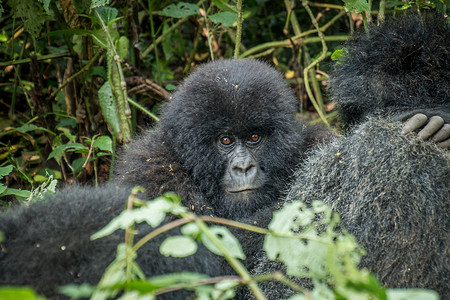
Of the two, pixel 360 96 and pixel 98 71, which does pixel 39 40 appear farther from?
pixel 360 96

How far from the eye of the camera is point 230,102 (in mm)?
2758

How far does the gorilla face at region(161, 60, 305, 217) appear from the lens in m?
2.76

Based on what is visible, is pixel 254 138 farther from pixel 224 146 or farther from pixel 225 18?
pixel 225 18

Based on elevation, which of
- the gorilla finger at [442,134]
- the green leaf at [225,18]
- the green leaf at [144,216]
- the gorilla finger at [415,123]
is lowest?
the gorilla finger at [442,134]

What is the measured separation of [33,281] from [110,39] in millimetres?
2005

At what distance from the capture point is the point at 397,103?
2588mm

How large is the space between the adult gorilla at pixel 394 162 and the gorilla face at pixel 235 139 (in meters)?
0.20

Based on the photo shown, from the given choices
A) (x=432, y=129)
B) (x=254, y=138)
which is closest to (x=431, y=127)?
(x=432, y=129)

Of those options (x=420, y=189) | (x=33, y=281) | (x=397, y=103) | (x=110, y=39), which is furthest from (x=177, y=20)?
(x=33, y=281)

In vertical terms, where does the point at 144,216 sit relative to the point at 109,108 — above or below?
above

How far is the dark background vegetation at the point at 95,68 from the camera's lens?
11.1 feet

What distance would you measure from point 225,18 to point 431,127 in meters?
2.00

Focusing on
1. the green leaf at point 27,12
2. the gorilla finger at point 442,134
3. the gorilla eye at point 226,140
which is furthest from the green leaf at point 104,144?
the gorilla finger at point 442,134

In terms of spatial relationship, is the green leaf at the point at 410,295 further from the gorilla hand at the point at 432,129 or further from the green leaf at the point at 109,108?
the green leaf at the point at 109,108
